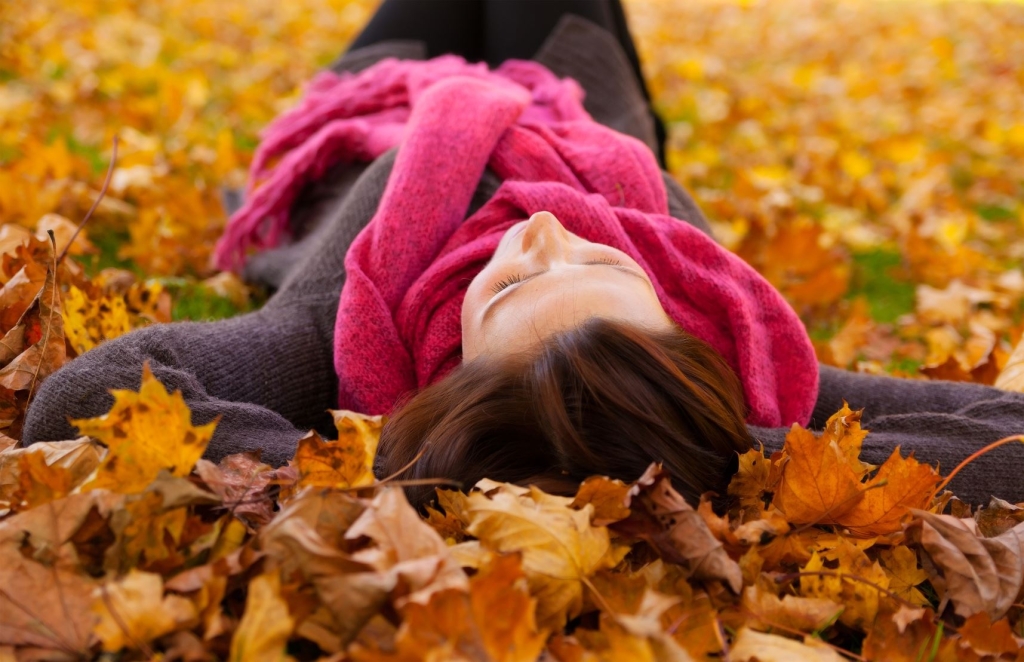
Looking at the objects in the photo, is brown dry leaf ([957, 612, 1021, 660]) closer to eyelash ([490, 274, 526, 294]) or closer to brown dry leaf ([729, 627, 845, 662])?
brown dry leaf ([729, 627, 845, 662])

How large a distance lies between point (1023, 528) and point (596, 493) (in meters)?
0.63

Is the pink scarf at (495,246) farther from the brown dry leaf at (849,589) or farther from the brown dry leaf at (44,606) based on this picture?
the brown dry leaf at (44,606)

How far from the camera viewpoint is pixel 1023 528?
4.02 ft

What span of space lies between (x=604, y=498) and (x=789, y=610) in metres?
0.27

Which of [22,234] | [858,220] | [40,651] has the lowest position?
[858,220]

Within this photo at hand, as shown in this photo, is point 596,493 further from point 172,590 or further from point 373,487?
point 172,590

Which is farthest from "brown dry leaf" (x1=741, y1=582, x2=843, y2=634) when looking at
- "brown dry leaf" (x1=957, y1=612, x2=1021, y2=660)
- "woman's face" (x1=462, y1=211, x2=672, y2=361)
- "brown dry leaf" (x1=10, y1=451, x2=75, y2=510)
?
"brown dry leaf" (x1=10, y1=451, x2=75, y2=510)

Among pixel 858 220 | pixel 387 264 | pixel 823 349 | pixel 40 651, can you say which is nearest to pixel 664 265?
pixel 387 264

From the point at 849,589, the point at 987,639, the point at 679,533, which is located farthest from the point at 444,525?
the point at 987,639

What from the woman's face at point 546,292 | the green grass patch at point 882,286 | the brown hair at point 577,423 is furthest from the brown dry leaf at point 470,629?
the green grass patch at point 882,286

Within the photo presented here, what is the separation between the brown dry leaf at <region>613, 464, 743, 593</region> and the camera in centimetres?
105

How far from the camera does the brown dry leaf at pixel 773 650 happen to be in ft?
3.26

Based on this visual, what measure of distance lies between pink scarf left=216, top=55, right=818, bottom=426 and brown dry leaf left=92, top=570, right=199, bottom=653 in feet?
2.60

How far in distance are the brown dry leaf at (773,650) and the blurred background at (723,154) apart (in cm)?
123
